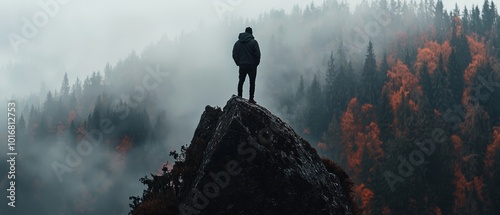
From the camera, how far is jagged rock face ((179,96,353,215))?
12.4 meters

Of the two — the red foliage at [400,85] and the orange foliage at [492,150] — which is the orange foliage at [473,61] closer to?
the red foliage at [400,85]

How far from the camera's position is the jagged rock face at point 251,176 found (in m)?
12.4

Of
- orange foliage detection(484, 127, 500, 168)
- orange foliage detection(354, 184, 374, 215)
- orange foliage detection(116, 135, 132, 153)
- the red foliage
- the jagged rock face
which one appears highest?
orange foliage detection(116, 135, 132, 153)

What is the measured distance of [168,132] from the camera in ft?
627

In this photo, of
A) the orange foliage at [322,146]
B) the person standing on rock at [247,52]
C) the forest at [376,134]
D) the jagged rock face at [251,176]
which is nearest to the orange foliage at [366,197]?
the forest at [376,134]

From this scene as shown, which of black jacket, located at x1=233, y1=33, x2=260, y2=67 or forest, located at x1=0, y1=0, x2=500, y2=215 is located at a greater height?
forest, located at x1=0, y1=0, x2=500, y2=215

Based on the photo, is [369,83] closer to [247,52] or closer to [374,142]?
[374,142]

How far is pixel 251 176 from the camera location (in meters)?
12.6

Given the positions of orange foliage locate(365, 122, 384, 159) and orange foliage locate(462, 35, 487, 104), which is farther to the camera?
orange foliage locate(462, 35, 487, 104)

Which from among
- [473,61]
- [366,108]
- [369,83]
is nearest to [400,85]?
[369,83]

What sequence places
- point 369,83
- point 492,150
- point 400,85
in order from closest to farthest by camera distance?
point 492,150 → point 369,83 → point 400,85

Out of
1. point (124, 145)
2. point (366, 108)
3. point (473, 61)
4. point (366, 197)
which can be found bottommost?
point (366, 197)

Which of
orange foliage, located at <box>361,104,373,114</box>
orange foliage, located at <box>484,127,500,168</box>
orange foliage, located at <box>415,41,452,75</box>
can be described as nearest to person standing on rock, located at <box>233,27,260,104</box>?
orange foliage, located at <box>484,127,500,168</box>

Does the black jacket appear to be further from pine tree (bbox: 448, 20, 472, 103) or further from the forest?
pine tree (bbox: 448, 20, 472, 103)
